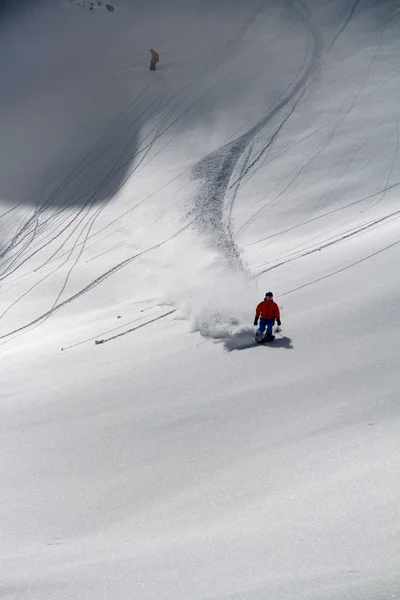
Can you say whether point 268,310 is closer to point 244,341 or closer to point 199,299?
point 244,341

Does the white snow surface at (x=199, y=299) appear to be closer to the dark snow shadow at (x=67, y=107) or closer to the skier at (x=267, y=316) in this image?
the dark snow shadow at (x=67, y=107)

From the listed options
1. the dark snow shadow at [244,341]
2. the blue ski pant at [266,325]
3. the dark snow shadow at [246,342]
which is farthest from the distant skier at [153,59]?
the blue ski pant at [266,325]

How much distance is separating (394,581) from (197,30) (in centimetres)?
2658

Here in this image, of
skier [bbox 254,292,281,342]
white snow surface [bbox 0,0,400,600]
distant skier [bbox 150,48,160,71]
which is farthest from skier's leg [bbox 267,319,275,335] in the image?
distant skier [bbox 150,48,160,71]

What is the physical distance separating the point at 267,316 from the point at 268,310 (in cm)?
11

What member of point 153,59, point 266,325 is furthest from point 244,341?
point 153,59

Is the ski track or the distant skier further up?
the distant skier

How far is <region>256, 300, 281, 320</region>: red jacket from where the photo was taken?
11477 mm

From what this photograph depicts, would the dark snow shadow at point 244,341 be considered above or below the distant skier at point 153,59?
below

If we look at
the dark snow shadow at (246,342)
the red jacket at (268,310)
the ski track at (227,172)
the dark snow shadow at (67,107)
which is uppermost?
the dark snow shadow at (67,107)

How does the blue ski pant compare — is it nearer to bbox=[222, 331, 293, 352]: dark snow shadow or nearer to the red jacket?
the red jacket

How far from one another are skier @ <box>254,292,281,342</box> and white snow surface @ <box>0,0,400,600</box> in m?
0.26

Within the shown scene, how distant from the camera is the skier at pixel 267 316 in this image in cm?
1148

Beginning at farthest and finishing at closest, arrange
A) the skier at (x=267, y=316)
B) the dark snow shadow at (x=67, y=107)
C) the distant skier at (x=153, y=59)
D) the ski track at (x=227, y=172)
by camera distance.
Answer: the distant skier at (x=153, y=59) → the dark snow shadow at (x=67, y=107) → the ski track at (x=227, y=172) → the skier at (x=267, y=316)
